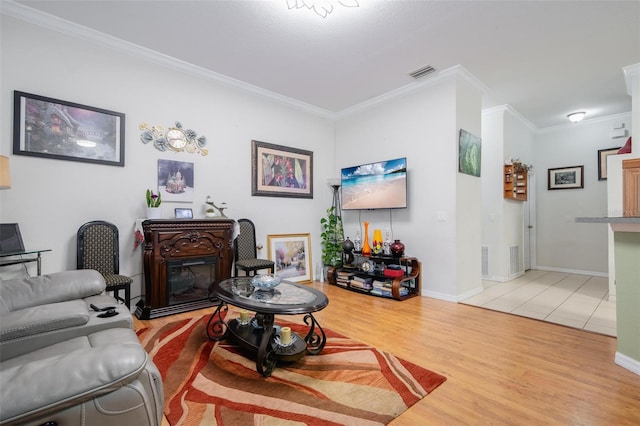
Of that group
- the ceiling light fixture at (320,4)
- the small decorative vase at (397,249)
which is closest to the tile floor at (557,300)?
the small decorative vase at (397,249)

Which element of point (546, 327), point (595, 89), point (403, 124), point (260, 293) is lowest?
point (546, 327)

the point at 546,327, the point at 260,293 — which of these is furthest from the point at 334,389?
the point at 546,327

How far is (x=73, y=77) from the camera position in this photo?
2.94 metres

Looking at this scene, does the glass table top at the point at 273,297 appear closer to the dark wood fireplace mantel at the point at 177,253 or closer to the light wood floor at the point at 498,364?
the light wood floor at the point at 498,364

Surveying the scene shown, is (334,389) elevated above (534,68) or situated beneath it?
situated beneath

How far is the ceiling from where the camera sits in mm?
2664

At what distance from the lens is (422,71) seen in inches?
149

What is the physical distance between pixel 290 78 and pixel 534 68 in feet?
10.3

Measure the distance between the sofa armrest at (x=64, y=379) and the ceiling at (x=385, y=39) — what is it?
2.86 m

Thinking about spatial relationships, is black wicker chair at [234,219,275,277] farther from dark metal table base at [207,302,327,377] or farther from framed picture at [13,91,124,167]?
framed picture at [13,91,124,167]

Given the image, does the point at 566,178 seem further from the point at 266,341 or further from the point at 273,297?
the point at 266,341

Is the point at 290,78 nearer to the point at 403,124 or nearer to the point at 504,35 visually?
the point at 403,124

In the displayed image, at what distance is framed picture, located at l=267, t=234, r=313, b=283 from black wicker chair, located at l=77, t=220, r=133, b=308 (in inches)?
77.1

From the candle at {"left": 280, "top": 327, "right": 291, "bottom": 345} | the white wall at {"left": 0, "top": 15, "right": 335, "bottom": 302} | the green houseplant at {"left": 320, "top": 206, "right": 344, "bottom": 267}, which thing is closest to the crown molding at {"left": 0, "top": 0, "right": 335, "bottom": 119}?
the white wall at {"left": 0, "top": 15, "right": 335, "bottom": 302}
